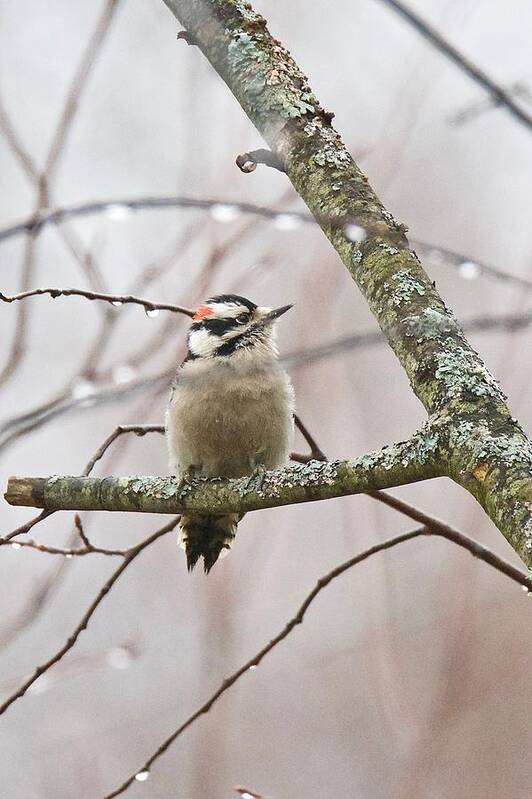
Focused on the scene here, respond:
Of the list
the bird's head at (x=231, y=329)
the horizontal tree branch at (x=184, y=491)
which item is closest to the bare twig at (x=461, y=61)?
the horizontal tree branch at (x=184, y=491)

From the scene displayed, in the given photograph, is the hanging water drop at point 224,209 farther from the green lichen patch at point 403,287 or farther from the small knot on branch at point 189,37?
the green lichen patch at point 403,287

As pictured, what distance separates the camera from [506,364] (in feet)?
12.9

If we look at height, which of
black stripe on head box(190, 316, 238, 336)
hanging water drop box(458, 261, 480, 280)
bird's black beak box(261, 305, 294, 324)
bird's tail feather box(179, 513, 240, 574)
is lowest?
hanging water drop box(458, 261, 480, 280)

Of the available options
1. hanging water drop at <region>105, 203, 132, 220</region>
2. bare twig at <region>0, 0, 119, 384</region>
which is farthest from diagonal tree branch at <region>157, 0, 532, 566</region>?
bare twig at <region>0, 0, 119, 384</region>

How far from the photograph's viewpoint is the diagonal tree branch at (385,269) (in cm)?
145

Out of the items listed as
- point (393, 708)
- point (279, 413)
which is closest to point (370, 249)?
point (279, 413)

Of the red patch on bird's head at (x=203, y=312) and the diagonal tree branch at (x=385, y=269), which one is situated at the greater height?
the red patch on bird's head at (x=203, y=312)

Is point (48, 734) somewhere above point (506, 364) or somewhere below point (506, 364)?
above

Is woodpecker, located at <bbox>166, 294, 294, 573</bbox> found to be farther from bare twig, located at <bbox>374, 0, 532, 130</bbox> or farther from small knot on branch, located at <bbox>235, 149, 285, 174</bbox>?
bare twig, located at <bbox>374, 0, 532, 130</bbox>

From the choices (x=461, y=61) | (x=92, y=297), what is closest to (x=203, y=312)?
(x=92, y=297)

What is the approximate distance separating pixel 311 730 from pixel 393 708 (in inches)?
106

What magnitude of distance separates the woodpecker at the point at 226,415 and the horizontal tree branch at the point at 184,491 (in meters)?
0.84

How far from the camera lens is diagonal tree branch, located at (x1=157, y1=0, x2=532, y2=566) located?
145 cm

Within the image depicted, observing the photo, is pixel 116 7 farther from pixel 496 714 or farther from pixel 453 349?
pixel 496 714
